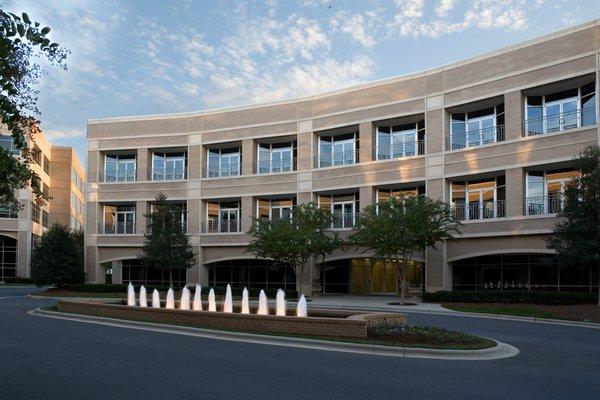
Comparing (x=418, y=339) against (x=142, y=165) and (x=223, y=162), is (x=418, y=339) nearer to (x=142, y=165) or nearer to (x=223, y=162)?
(x=223, y=162)

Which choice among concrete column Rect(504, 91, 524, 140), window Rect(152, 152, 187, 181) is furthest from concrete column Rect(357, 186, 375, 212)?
window Rect(152, 152, 187, 181)

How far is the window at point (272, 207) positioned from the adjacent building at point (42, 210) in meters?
14.2

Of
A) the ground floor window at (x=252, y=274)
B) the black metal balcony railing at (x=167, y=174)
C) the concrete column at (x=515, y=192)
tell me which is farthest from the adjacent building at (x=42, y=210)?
the concrete column at (x=515, y=192)

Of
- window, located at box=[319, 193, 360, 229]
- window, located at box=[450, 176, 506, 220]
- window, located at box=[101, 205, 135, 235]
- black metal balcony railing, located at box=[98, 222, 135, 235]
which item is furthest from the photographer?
window, located at box=[101, 205, 135, 235]

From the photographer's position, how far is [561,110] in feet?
105

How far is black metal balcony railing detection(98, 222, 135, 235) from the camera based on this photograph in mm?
47188

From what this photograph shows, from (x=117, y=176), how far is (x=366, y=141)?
2053 cm

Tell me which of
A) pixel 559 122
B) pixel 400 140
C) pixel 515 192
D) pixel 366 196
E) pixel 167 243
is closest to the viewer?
pixel 559 122

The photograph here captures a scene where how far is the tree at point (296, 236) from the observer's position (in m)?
34.4

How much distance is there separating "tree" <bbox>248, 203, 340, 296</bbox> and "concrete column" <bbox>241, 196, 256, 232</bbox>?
6787 millimetres

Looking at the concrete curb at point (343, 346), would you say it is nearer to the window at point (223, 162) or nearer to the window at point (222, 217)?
Result: the window at point (222, 217)

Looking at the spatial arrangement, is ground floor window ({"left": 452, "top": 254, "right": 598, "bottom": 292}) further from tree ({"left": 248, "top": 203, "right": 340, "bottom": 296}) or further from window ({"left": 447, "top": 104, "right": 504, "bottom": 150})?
tree ({"left": 248, "top": 203, "right": 340, "bottom": 296})

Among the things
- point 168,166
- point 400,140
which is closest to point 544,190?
point 400,140

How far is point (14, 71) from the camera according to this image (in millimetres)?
6895
